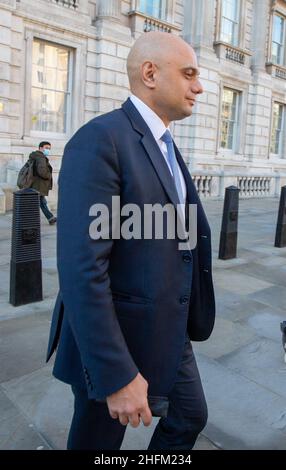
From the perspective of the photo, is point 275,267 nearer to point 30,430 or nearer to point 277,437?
point 277,437

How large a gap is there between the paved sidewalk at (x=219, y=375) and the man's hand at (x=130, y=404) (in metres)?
1.09

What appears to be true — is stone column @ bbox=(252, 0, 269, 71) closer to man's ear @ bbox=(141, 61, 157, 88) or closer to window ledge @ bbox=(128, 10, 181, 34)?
window ledge @ bbox=(128, 10, 181, 34)

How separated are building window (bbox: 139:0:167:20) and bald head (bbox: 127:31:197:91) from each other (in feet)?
47.0

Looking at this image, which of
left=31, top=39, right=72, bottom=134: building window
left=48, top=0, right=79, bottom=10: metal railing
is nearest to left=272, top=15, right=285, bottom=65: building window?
left=48, top=0, right=79, bottom=10: metal railing

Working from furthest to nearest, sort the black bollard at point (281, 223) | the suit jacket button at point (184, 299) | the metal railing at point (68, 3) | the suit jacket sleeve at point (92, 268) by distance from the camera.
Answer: the metal railing at point (68, 3), the black bollard at point (281, 223), the suit jacket button at point (184, 299), the suit jacket sleeve at point (92, 268)

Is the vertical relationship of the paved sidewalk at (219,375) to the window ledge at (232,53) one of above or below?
below

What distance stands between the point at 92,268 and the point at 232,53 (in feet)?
59.2

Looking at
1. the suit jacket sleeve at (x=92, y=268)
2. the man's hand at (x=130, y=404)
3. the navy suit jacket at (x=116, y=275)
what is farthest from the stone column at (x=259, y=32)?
the man's hand at (x=130, y=404)

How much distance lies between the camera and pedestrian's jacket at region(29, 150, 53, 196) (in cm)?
864

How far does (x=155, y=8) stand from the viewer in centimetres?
1481

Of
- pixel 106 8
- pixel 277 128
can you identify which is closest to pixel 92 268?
pixel 106 8

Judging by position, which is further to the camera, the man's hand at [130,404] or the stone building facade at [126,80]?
the stone building facade at [126,80]

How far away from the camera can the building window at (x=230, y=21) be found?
17203 mm

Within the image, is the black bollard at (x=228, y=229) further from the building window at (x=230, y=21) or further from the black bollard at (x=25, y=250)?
the building window at (x=230, y=21)
